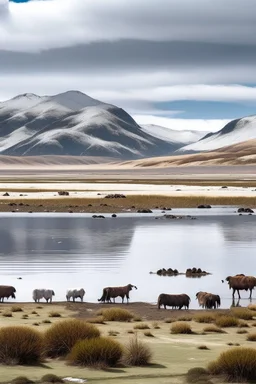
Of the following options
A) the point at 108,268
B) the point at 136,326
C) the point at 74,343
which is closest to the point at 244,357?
the point at 74,343

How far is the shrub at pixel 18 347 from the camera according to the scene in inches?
589

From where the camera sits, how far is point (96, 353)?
14.8 m

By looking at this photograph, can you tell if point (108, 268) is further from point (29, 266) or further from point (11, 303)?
point (11, 303)

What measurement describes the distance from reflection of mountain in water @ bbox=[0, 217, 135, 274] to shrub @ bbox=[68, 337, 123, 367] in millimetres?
19875

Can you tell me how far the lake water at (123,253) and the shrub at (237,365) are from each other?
1328cm

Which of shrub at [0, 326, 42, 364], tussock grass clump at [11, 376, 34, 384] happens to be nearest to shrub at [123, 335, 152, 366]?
shrub at [0, 326, 42, 364]

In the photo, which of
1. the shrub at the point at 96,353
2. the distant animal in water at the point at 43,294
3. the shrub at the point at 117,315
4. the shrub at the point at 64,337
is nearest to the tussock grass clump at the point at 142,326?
the shrub at the point at 117,315

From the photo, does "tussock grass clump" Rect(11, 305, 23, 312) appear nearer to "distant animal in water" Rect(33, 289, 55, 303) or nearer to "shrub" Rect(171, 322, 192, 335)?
"distant animal in water" Rect(33, 289, 55, 303)

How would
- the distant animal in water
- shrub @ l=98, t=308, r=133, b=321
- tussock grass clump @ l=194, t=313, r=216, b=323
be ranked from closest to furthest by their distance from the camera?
1. tussock grass clump @ l=194, t=313, r=216, b=323
2. shrub @ l=98, t=308, r=133, b=321
3. the distant animal in water

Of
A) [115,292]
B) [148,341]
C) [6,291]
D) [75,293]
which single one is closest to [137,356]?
[148,341]

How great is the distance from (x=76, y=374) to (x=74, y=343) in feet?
6.63

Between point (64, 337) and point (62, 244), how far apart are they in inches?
1170

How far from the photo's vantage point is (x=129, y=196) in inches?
3524

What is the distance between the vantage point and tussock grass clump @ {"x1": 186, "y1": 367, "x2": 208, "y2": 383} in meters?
13.6
